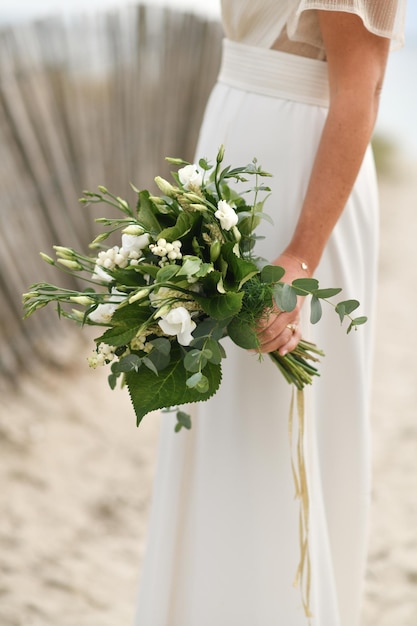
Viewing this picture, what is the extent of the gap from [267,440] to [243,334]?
417mm

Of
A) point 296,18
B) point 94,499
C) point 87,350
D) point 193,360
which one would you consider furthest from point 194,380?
point 87,350

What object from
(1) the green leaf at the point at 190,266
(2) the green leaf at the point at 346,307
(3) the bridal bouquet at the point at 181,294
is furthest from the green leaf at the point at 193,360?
(2) the green leaf at the point at 346,307

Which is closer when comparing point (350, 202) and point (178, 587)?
point (350, 202)

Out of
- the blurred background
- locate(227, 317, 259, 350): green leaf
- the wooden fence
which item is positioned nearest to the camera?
locate(227, 317, 259, 350): green leaf

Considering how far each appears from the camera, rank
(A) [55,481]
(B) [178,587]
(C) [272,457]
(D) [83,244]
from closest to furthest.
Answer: (C) [272,457], (B) [178,587], (A) [55,481], (D) [83,244]

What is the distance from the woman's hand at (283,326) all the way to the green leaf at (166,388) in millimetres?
90

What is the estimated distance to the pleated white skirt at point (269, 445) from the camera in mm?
1491

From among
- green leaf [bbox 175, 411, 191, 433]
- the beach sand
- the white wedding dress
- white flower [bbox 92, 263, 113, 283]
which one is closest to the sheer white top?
the white wedding dress

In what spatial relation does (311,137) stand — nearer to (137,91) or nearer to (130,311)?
(130,311)

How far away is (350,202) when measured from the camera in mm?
1562

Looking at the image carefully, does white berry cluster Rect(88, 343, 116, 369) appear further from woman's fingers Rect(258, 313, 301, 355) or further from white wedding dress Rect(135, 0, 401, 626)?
white wedding dress Rect(135, 0, 401, 626)

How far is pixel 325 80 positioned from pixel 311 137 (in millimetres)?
102

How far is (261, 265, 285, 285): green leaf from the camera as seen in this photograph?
120cm

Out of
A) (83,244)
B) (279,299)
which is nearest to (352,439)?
(279,299)
